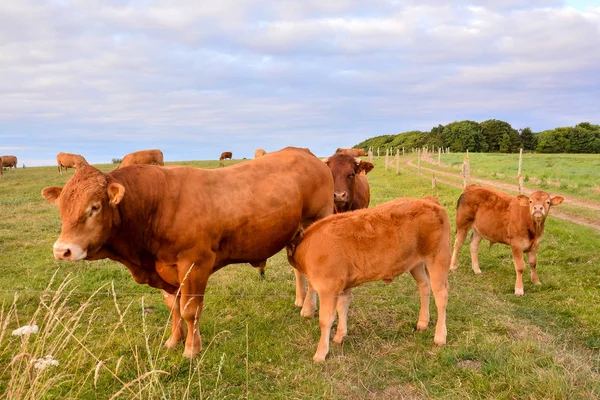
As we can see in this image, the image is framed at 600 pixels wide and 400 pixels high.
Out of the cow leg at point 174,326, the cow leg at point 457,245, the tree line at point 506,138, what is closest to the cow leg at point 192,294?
the cow leg at point 174,326

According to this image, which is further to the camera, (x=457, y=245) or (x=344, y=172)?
(x=457, y=245)

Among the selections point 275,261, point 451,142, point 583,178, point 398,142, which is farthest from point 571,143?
point 275,261

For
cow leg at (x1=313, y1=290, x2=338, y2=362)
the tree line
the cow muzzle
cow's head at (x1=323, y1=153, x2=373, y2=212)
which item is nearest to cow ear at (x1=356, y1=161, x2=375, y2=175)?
cow's head at (x1=323, y1=153, x2=373, y2=212)

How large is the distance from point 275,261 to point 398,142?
101880 millimetres

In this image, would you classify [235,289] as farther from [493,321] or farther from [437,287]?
[493,321]

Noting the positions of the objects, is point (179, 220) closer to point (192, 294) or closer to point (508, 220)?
point (192, 294)

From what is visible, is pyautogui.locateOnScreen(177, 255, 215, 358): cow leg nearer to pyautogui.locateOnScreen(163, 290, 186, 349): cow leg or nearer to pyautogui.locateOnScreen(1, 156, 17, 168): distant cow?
pyautogui.locateOnScreen(163, 290, 186, 349): cow leg

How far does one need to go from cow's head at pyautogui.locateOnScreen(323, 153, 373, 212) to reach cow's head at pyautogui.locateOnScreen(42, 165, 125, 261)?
394 cm

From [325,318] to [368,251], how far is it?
919 millimetres

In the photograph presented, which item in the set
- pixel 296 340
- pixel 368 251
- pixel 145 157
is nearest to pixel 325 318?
pixel 296 340

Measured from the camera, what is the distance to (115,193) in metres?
4.18

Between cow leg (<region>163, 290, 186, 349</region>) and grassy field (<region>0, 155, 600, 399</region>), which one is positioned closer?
grassy field (<region>0, 155, 600, 399</region>)

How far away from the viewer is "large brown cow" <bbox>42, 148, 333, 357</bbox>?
413 cm

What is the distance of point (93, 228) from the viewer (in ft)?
13.6
